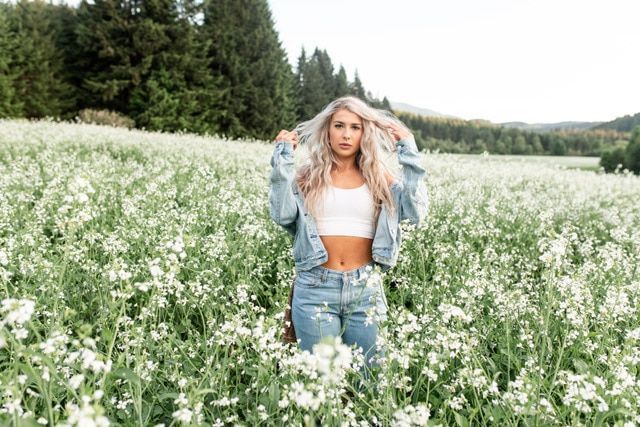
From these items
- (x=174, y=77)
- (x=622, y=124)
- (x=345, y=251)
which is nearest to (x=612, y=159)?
(x=174, y=77)

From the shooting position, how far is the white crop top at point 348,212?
3.94 m

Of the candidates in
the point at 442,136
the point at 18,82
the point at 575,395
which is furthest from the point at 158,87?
the point at 442,136

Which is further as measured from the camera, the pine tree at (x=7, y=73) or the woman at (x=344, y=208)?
the pine tree at (x=7, y=73)

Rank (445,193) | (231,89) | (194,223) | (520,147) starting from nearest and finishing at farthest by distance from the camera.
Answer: (194,223) < (445,193) < (231,89) < (520,147)

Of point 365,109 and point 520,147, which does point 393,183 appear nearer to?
point 365,109

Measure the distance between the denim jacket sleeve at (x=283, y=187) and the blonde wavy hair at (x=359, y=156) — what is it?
6.0 inches

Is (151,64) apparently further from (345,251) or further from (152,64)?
(345,251)

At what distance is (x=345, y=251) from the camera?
12.8ft

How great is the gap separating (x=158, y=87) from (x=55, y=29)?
13.4 m

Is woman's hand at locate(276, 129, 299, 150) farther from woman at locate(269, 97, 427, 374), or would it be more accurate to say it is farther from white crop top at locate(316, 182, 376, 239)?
white crop top at locate(316, 182, 376, 239)

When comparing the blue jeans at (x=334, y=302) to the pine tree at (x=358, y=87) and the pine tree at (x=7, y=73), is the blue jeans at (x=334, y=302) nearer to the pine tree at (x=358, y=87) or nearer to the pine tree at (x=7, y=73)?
the pine tree at (x=7, y=73)

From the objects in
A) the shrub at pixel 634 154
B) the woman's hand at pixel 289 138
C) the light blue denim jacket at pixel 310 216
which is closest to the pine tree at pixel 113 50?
the shrub at pixel 634 154

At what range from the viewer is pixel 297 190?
159 inches

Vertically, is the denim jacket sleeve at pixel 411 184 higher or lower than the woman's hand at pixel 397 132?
lower
